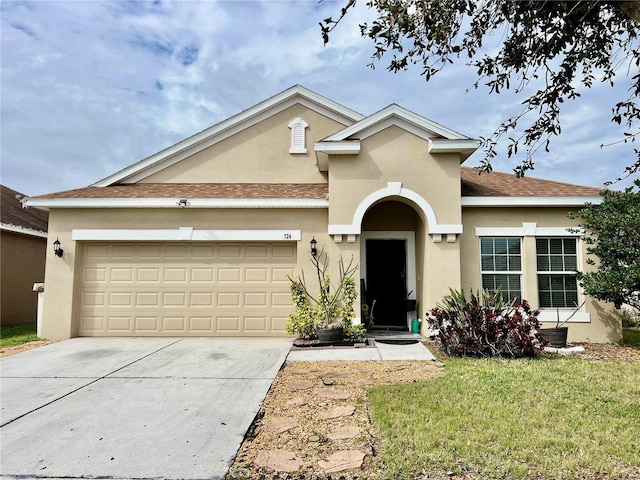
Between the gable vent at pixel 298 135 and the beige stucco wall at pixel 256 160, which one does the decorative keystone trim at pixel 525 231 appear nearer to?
the beige stucco wall at pixel 256 160

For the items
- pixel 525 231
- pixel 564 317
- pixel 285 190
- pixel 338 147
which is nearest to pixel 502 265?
pixel 525 231

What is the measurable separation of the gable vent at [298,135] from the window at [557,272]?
23.8 ft

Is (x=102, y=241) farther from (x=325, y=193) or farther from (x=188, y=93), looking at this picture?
(x=325, y=193)

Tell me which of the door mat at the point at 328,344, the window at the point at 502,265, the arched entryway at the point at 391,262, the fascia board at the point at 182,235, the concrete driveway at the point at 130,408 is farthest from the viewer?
the arched entryway at the point at 391,262

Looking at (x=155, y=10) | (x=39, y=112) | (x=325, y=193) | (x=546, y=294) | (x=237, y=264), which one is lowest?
(x=546, y=294)

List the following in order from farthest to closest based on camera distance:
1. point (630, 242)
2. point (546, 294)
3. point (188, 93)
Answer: point (188, 93)
point (546, 294)
point (630, 242)

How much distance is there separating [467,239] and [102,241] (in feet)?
30.8

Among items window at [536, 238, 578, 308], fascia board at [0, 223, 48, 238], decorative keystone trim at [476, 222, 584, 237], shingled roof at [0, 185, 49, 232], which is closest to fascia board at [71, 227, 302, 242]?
fascia board at [0, 223, 48, 238]

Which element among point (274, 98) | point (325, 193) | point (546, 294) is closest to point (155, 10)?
point (325, 193)

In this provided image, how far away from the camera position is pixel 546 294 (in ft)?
33.0

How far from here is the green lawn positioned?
9.97 m

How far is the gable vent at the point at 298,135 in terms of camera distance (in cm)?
1269

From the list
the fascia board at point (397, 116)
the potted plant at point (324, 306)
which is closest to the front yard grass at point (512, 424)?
the potted plant at point (324, 306)

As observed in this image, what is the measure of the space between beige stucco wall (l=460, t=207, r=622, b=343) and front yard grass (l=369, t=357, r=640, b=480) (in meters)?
3.33
